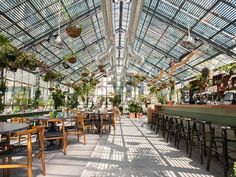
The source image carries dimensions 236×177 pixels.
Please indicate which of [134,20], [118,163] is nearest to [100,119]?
[118,163]

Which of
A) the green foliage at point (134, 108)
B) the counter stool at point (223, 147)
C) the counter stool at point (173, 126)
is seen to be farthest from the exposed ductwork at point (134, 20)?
the counter stool at point (223, 147)

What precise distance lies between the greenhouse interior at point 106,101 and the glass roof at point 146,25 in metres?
0.04

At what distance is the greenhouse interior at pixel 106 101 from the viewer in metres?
3.35

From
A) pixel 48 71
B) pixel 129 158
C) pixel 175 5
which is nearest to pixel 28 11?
pixel 48 71

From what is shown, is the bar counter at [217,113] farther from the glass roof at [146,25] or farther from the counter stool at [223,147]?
the glass roof at [146,25]

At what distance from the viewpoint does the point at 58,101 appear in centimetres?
837

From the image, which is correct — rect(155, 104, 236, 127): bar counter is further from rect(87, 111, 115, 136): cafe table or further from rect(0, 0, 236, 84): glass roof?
rect(87, 111, 115, 136): cafe table

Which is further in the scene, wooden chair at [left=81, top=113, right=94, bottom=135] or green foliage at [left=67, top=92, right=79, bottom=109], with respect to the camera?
green foliage at [left=67, top=92, right=79, bottom=109]

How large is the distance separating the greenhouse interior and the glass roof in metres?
0.04

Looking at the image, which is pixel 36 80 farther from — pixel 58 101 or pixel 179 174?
pixel 179 174

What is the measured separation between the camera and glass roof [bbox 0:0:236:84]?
7.63m

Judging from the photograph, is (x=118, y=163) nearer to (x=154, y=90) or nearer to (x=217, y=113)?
(x=217, y=113)

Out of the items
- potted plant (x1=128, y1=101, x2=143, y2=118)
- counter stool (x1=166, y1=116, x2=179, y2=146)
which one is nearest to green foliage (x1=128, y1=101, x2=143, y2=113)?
potted plant (x1=128, y1=101, x2=143, y2=118)

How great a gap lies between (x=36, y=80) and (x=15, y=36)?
4122 millimetres
